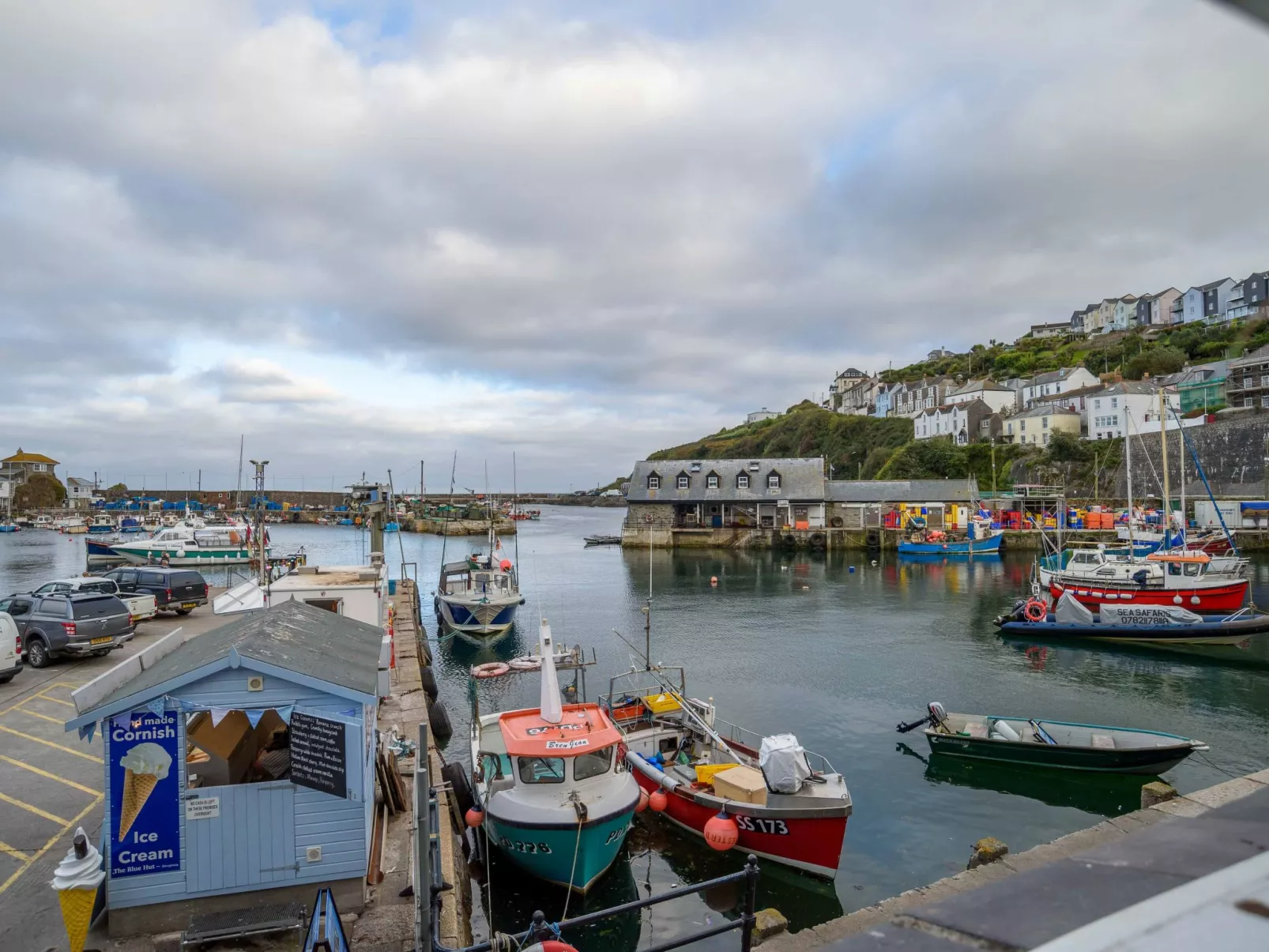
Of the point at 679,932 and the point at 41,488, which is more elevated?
the point at 41,488

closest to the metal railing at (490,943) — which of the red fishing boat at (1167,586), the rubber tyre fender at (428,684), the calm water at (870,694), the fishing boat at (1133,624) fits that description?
the calm water at (870,694)

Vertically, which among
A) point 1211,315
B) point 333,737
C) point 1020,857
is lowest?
point 1020,857

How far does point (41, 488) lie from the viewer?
141m

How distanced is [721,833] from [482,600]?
2209 cm

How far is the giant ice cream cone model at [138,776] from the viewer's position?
8.29m

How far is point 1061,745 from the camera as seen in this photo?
1720 centimetres

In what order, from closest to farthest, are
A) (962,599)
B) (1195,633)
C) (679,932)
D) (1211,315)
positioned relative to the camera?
(679,932) < (1195,633) < (962,599) < (1211,315)

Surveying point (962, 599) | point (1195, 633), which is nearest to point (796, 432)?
point (962, 599)

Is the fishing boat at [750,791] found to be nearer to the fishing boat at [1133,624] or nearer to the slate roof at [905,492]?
the fishing boat at [1133,624]

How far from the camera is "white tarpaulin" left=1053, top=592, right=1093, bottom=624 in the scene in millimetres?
32625

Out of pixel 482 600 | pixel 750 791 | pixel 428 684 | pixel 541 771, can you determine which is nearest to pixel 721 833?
pixel 750 791

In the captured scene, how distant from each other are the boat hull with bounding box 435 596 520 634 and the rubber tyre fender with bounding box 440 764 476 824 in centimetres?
1707

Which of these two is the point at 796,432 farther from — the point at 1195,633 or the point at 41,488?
the point at 41,488

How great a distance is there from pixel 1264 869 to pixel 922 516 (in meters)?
77.3
